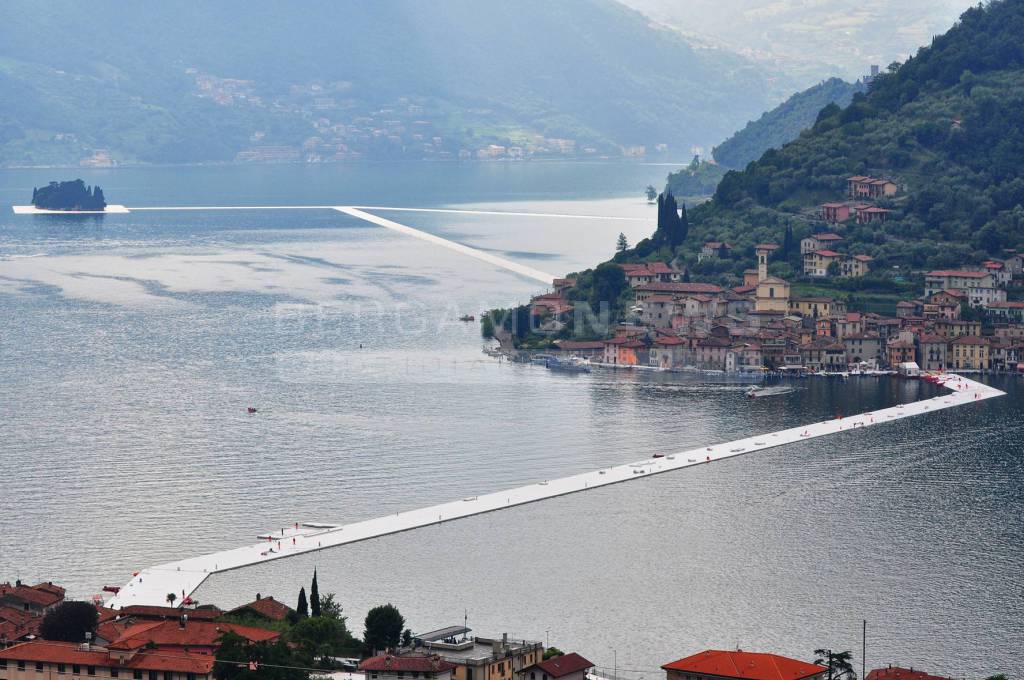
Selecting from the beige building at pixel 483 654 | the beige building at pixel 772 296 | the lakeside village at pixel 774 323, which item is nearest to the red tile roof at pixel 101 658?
the beige building at pixel 483 654

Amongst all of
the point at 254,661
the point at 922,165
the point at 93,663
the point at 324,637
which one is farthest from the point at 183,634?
the point at 922,165

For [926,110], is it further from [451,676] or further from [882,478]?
[451,676]

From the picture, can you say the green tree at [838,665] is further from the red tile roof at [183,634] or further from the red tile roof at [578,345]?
the red tile roof at [578,345]

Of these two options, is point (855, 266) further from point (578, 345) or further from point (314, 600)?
point (314, 600)

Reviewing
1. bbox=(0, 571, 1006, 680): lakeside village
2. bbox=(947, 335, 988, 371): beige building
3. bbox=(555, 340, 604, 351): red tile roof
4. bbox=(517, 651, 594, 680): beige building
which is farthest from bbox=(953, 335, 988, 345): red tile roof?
bbox=(517, 651, 594, 680): beige building

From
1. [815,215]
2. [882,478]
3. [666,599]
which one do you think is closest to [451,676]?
[666,599]
